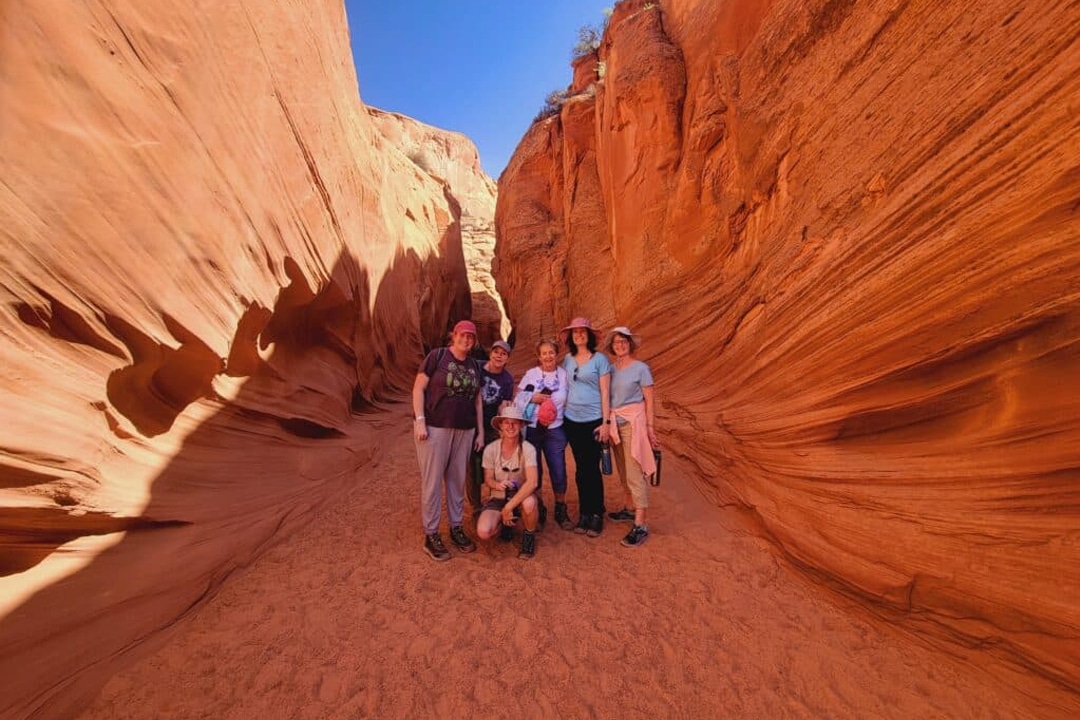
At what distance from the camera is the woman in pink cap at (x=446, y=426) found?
410cm

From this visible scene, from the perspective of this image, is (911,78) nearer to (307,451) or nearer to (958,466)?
(958,466)

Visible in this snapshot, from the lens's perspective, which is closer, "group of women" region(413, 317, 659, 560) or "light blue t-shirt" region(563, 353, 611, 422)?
"group of women" region(413, 317, 659, 560)

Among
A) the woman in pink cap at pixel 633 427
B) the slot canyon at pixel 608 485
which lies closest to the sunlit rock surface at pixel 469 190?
the slot canyon at pixel 608 485

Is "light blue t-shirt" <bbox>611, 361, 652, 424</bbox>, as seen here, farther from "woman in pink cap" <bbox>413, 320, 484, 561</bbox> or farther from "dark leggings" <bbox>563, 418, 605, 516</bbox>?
"woman in pink cap" <bbox>413, 320, 484, 561</bbox>

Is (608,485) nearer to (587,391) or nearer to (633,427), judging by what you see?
(633,427)

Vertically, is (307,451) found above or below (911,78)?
below

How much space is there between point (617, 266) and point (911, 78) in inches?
238

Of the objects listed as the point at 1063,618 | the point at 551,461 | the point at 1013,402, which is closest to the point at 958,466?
the point at 1013,402

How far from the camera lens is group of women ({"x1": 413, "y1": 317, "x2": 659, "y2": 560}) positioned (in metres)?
4.15

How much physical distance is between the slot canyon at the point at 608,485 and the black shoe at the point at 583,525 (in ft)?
0.24

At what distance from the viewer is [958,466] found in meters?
3.12

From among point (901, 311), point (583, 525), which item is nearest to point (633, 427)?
point (583, 525)

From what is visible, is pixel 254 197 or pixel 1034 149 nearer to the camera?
pixel 1034 149

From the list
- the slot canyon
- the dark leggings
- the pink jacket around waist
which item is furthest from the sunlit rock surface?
the pink jacket around waist
